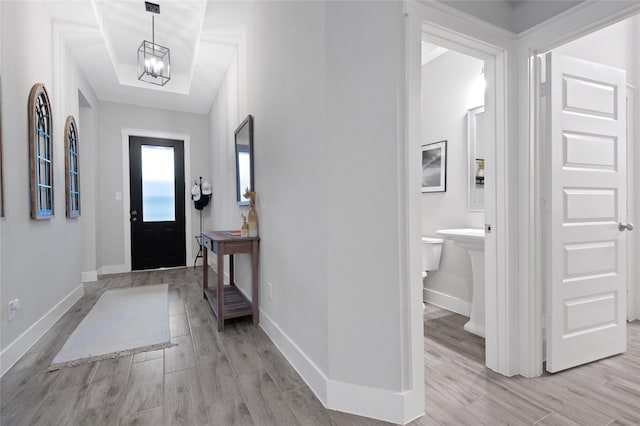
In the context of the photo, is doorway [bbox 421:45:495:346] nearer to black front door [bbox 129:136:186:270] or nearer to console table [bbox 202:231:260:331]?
console table [bbox 202:231:260:331]

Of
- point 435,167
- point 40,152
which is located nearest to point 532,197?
point 435,167

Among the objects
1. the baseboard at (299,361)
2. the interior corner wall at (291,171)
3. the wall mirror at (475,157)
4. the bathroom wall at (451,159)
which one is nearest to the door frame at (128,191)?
the interior corner wall at (291,171)

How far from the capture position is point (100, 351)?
2146mm

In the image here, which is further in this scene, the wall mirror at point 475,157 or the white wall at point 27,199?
the wall mirror at point 475,157

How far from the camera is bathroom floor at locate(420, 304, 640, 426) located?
146cm

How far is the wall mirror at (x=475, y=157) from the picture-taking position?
283 centimetres

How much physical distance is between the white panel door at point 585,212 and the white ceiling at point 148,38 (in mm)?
2679

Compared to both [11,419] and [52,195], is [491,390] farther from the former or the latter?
[52,195]

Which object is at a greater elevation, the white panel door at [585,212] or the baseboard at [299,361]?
the white panel door at [585,212]

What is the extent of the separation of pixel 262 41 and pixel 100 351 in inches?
Result: 106

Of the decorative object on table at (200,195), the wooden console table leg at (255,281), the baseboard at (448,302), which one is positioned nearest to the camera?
the wooden console table leg at (255,281)

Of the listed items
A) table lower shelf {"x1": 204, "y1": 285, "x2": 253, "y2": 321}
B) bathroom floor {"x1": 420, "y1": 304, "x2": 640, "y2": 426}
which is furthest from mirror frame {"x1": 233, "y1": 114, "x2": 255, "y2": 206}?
bathroom floor {"x1": 420, "y1": 304, "x2": 640, "y2": 426}

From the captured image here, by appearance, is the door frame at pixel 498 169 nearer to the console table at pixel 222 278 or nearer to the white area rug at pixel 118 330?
the console table at pixel 222 278

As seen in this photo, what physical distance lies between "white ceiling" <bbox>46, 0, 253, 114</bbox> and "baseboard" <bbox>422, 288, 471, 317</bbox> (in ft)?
10.9
